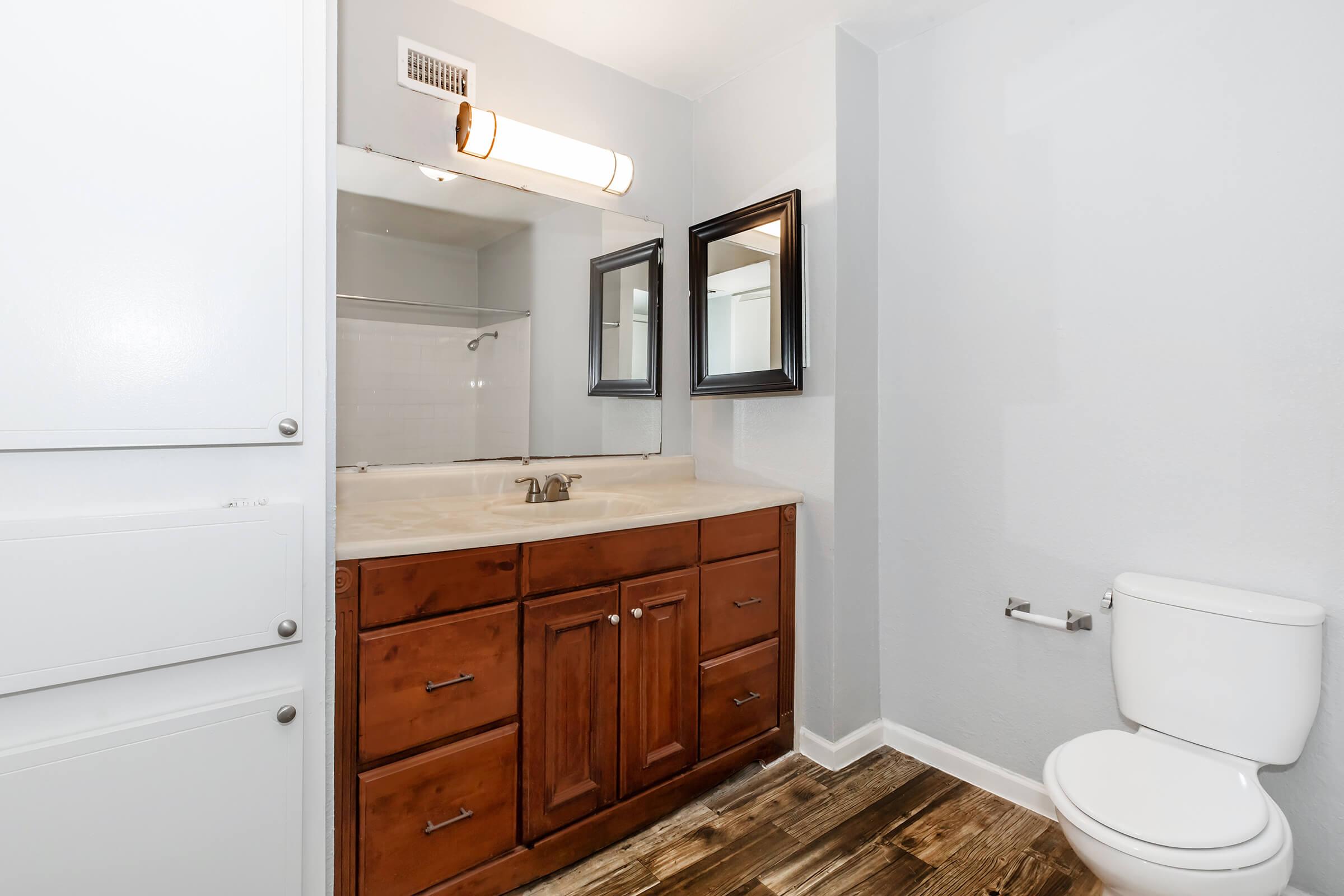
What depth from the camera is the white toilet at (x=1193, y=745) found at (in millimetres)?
1169

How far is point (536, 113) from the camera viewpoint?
221 cm

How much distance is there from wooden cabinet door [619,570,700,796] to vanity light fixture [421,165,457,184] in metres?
1.31

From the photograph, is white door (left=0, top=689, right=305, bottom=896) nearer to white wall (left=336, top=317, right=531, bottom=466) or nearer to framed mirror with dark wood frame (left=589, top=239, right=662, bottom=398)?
white wall (left=336, top=317, right=531, bottom=466)

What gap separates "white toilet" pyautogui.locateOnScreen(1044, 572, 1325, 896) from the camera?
1.17 meters

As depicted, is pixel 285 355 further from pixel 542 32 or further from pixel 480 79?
pixel 542 32

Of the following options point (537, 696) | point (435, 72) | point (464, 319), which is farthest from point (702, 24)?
point (537, 696)

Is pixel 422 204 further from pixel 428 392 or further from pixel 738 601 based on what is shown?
pixel 738 601

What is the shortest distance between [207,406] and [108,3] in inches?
24.9

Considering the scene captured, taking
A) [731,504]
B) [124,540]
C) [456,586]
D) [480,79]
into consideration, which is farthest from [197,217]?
[731,504]

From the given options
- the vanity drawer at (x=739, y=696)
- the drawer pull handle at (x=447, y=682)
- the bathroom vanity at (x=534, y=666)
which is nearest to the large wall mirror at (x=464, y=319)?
the bathroom vanity at (x=534, y=666)

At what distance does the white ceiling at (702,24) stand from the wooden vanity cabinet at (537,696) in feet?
5.02

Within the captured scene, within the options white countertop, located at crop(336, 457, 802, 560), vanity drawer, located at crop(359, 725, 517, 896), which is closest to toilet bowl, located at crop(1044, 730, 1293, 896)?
white countertop, located at crop(336, 457, 802, 560)

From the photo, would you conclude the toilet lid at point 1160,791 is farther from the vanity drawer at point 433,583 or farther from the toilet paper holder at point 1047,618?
the vanity drawer at point 433,583

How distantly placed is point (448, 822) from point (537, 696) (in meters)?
0.31
